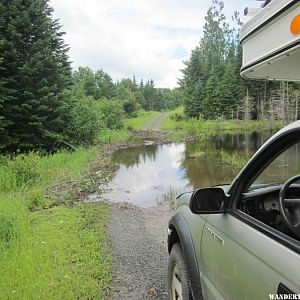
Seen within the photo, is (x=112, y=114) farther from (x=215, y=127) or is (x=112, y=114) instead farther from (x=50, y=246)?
(x=50, y=246)

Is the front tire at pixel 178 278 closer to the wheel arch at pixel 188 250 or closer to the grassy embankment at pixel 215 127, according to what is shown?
the wheel arch at pixel 188 250

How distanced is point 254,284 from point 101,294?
2.66 meters

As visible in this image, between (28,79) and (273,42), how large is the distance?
13383 millimetres

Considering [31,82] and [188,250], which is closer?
[188,250]

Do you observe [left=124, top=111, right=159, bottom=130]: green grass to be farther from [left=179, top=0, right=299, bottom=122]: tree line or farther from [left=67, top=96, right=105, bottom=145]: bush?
[left=67, top=96, right=105, bottom=145]: bush

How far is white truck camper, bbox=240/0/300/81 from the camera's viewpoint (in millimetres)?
1672

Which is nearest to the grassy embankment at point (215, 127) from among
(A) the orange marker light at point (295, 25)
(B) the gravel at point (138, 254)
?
(B) the gravel at point (138, 254)

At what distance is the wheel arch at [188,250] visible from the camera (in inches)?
94.6

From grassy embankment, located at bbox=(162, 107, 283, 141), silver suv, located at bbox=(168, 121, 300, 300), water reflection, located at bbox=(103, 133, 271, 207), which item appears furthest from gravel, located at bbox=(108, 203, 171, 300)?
grassy embankment, located at bbox=(162, 107, 283, 141)

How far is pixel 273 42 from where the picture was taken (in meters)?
1.86

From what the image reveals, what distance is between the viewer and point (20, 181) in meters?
9.52

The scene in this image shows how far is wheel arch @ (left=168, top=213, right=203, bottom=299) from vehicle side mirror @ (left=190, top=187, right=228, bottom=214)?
0.55 m

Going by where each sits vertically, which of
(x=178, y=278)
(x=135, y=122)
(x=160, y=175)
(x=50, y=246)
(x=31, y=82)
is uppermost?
(x=31, y=82)

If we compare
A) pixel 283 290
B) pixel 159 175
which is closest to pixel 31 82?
pixel 159 175
